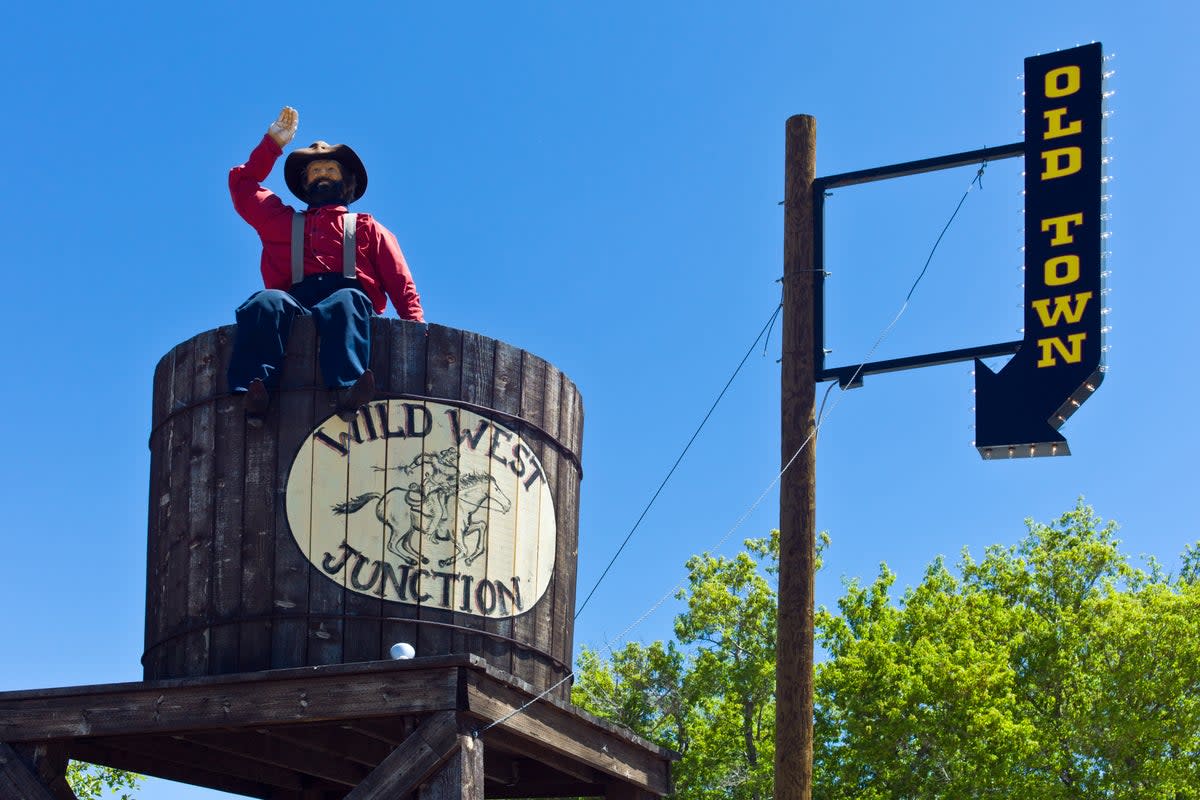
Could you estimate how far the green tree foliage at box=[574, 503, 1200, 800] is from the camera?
1085 inches

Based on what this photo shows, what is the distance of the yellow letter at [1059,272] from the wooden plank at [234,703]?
4.98 metres

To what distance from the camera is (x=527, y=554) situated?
9.63 metres

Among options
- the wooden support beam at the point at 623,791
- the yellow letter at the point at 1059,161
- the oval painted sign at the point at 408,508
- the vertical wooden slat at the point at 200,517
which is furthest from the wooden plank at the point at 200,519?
the yellow letter at the point at 1059,161

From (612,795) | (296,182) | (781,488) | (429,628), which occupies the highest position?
(296,182)

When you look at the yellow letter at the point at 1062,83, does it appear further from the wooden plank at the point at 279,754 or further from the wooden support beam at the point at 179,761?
the wooden support beam at the point at 179,761

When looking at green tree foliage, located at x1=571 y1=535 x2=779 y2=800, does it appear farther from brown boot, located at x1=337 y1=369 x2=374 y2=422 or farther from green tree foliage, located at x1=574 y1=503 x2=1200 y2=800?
brown boot, located at x1=337 y1=369 x2=374 y2=422

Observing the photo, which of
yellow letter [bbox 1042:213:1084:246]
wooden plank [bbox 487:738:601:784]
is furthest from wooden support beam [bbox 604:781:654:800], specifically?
yellow letter [bbox 1042:213:1084:246]

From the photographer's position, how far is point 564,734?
977cm

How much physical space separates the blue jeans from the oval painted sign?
271 millimetres

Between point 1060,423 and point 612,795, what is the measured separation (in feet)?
11.7

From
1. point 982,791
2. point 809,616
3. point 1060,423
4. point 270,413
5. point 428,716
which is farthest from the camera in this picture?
point 982,791

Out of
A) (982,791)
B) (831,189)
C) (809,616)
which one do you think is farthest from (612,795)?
(982,791)

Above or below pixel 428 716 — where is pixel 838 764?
above

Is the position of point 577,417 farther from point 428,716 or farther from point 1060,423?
point 1060,423
